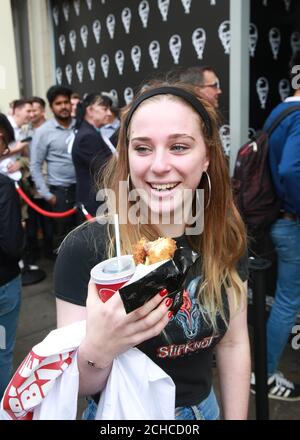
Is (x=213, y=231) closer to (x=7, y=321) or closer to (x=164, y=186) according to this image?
(x=164, y=186)

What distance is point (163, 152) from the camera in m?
1.27

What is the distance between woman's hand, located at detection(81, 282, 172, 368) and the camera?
0.97m

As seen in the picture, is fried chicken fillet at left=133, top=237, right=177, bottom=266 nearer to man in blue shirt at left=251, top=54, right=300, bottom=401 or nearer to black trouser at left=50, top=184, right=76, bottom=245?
man in blue shirt at left=251, top=54, right=300, bottom=401

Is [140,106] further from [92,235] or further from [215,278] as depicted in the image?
[215,278]

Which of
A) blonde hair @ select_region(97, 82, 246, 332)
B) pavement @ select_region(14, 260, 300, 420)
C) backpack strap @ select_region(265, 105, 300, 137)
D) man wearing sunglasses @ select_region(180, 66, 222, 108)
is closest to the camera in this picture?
blonde hair @ select_region(97, 82, 246, 332)

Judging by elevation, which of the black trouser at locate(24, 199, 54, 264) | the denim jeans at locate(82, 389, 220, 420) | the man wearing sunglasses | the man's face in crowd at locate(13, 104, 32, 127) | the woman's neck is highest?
the man wearing sunglasses

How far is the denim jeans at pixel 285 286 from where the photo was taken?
285 centimetres

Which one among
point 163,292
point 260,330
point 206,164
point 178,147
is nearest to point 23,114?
point 260,330

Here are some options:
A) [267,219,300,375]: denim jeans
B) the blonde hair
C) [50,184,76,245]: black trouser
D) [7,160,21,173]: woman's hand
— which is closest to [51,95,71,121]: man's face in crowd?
[50,184,76,245]: black trouser

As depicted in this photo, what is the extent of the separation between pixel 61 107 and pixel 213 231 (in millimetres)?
4097

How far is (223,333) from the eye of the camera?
1465 millimetres

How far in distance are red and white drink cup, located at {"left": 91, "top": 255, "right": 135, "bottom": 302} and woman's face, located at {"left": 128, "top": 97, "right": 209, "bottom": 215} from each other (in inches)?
12.8

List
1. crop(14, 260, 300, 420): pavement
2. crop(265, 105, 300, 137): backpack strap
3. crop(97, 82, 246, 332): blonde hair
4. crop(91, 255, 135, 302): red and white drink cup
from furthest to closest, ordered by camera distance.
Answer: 1. crop(14, 260, 300, 420): pavement
2. crop(265, 105, 300, 137): backpack strap
3. crop(97, 82, 246, 332): blonde hair
4. crop(91, 255, 135, 302): red and white drink cup
